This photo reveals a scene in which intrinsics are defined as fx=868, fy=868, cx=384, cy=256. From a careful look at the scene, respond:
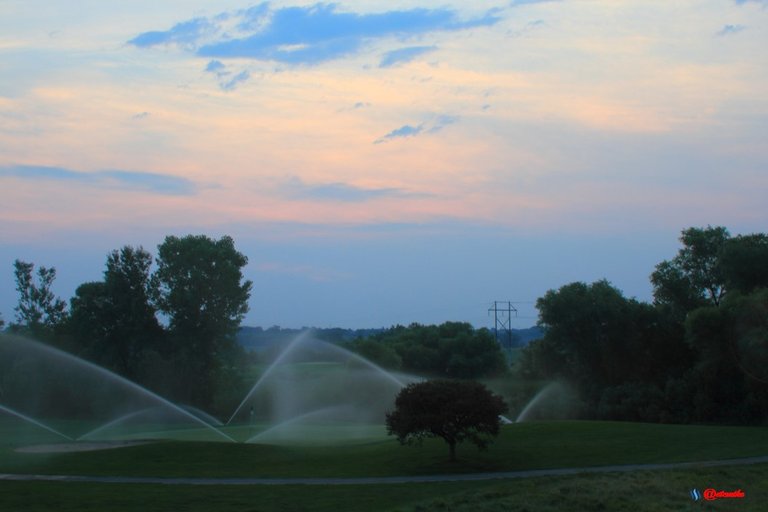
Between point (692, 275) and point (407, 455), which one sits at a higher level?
point (692, 275)

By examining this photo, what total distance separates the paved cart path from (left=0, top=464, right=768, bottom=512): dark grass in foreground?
125cm

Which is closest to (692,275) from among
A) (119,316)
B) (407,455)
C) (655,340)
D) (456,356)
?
(655,340)

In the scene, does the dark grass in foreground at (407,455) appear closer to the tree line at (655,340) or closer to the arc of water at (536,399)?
the tree line at (655,340)

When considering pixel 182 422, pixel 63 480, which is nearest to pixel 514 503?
pixel 63 480

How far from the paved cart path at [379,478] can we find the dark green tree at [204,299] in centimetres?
5239

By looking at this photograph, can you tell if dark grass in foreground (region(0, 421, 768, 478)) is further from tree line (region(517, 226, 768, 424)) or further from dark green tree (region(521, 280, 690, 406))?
dark green tree (region(521, 280, 690, 406))

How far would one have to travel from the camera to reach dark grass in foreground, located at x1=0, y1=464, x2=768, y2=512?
24.0m

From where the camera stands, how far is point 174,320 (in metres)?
88.6

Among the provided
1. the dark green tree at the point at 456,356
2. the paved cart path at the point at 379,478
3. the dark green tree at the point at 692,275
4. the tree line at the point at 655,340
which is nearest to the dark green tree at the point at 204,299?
the dark green tree at the point at 456,356

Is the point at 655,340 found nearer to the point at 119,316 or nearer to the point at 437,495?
the point at 437,495

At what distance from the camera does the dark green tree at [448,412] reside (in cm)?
3612

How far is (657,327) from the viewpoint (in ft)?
230

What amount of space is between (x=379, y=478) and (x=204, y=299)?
187ft


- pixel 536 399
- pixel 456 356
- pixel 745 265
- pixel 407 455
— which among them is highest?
pixel 745 265
